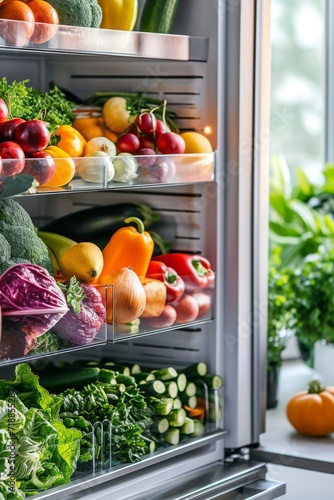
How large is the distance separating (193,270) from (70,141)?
0.42 metres

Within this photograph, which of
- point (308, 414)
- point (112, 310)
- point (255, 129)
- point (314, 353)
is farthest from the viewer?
point (314, 353)

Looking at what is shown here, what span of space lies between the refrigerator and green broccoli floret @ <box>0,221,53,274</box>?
0.27 metres

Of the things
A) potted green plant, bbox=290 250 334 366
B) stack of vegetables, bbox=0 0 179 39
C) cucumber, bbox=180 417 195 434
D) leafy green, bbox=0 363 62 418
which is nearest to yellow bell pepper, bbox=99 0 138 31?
stack of vegetables, bbox=0 0 179 39

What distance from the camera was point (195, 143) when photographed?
2074 millimetres

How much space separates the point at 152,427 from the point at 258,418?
1.06ft

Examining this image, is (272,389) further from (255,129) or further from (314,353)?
(255,129)

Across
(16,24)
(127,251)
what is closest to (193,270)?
(127,251)

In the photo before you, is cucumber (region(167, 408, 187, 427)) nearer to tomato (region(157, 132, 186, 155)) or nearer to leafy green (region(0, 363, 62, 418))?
leafy green (region(0, 363, 62, 418))

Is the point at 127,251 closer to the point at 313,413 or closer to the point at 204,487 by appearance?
the point at 204,487

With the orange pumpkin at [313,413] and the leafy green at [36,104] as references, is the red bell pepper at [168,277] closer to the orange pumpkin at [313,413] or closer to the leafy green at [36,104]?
the leafy green at [36,104]

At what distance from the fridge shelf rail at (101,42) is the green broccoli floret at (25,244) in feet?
1.09

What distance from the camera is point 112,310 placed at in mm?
1859

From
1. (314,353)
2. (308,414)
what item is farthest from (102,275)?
(314,353)

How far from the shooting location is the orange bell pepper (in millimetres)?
2012
